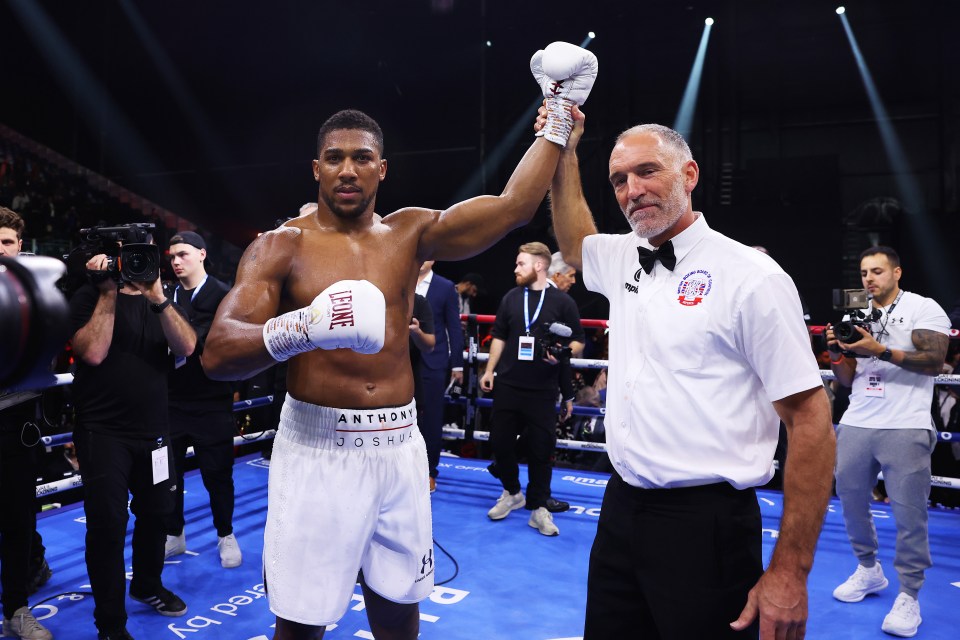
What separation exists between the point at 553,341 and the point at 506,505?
110 cm

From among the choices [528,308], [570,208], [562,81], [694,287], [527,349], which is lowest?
[527,349]

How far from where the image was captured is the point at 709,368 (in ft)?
5.26

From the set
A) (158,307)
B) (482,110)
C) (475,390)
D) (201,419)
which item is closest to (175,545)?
(201,419)

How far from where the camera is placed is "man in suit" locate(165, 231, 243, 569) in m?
3.55

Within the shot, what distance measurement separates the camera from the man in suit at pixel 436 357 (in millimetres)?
4898

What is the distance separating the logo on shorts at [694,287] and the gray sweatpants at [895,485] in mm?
2104

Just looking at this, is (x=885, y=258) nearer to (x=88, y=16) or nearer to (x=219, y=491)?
(x=219, y=491)

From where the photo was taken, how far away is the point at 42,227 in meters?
10.1

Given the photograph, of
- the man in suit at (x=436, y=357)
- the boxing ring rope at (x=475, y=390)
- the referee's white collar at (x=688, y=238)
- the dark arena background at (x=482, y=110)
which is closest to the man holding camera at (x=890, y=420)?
the boxing ring rope at (x=475, y=390)

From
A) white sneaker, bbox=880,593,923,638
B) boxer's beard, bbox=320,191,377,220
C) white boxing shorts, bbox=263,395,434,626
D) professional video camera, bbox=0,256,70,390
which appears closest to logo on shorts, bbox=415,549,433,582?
white boxing shorts, bbox=263,395,434,626

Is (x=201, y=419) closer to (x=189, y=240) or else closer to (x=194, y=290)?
(x=194, y=290)

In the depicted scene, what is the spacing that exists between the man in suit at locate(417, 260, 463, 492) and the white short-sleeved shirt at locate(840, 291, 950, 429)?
2596 mm

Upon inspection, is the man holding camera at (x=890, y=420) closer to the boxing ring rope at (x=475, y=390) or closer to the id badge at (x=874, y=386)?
the id badge at (x=874, y=386)

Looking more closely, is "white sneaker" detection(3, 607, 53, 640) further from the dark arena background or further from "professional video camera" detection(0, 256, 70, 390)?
the dark arena background
